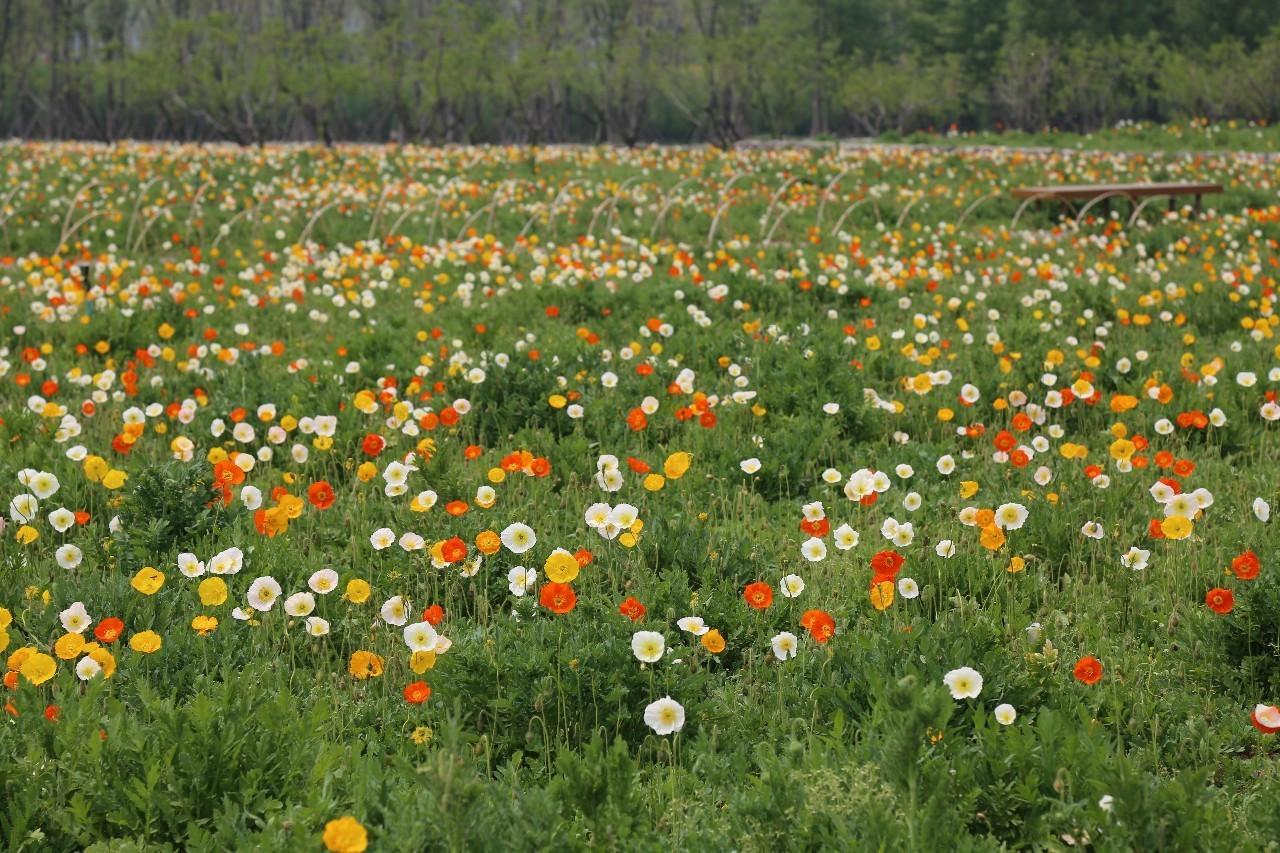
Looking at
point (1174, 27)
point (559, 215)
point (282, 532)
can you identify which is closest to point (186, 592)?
point (282, 532)

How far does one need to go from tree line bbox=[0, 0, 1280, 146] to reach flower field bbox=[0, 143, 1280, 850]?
64.7 ft

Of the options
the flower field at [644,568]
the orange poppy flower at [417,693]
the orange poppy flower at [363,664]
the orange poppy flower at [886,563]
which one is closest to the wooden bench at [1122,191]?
the flower field at [644,568]

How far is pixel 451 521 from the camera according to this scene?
13.0ft

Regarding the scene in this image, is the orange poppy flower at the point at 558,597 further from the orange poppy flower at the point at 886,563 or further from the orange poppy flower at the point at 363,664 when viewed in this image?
the orange poppy flower at the point at 886,563

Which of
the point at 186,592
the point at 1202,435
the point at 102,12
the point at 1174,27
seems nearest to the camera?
the point at 186,592

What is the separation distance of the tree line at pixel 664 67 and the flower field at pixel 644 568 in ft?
64.7

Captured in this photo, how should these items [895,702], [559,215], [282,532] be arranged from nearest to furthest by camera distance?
[895,702] → [282,532] → [559,215]

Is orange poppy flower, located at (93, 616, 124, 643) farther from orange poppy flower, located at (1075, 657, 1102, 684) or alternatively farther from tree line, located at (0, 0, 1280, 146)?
tree line, located at (0, 0, 1280, 146)

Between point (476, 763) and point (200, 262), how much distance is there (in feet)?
25.7

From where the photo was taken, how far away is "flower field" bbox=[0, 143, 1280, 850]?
2.34 m

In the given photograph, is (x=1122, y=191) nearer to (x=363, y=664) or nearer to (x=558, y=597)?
(x=558, y=597)

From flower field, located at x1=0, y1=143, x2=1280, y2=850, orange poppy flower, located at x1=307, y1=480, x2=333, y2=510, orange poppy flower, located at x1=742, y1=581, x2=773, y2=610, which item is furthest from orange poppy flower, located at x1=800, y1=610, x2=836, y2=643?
orange poppy flower, located at x1=307, y1=480, x2=333, y2=510

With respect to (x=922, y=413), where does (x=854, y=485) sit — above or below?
above

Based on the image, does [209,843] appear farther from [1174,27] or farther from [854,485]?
[1174,27]
